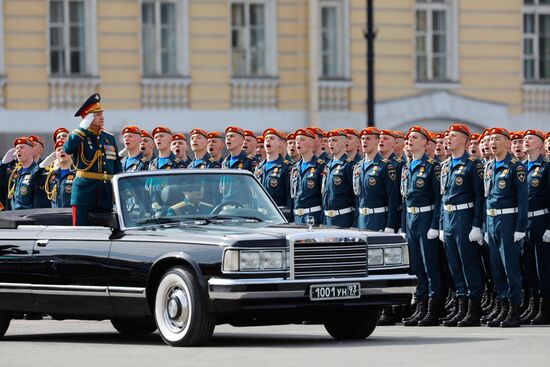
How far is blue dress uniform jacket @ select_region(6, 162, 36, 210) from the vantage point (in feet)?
76.5

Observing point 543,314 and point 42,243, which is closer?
point 42,243

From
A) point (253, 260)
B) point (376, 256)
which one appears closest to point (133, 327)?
point (253, 260)

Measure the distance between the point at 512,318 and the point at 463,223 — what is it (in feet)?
3.52

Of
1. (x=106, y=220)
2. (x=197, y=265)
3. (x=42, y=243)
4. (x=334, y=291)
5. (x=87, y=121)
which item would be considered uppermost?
(x=87, y=121)

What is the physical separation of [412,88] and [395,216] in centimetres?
2013

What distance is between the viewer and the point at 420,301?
19.5 m

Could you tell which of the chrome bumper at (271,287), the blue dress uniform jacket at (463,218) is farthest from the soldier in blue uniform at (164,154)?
the chrome bumper at (271,287)

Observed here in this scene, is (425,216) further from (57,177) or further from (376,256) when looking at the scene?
(57,177)

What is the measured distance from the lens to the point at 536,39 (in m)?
41.0

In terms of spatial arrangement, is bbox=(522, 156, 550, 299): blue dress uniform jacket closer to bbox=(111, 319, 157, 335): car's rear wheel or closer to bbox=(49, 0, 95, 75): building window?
bbox=(111, 319, 157, 335): car's rear wheel

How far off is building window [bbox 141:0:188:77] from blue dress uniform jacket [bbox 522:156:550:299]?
18.8 metres

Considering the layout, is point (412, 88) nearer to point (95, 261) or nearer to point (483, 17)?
point (483, 17)

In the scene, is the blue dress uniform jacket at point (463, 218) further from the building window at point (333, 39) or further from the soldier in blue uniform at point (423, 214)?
the building window at point (333, 39)

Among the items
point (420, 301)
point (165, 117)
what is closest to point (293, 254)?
point (420, 301)
